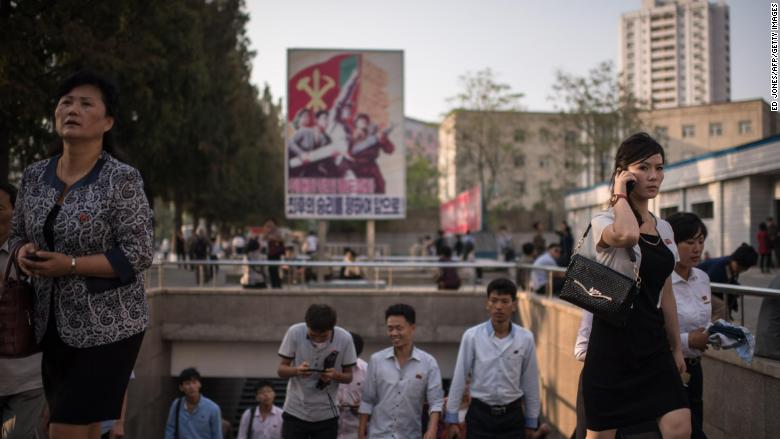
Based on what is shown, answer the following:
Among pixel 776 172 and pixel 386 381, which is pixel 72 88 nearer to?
pixel 386 381

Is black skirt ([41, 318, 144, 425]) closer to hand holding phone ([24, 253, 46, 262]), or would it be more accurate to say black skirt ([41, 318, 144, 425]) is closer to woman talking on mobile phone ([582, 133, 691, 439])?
hand holding phone ([24, 253, 46, 262])

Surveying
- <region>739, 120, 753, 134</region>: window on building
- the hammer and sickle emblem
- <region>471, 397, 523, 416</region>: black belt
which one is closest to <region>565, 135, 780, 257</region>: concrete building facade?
the hammer and sickle emblem

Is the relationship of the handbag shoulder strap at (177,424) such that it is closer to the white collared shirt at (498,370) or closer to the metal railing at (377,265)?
the white collared shirt at (498,370)

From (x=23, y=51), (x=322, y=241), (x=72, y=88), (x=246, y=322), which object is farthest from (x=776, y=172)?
(x=72, y=88)

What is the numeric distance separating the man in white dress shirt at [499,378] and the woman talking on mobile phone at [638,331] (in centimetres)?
245

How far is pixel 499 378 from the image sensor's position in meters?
6.36

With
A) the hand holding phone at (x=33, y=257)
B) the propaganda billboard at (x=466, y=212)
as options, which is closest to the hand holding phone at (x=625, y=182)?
the hand holding phone at (x=33, y=257)

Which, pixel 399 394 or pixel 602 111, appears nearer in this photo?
pixel 399 394

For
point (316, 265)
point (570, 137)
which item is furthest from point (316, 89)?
point (570, 137)

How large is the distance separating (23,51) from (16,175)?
353 inches

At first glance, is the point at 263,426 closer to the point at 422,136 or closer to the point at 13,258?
the point at 13,258

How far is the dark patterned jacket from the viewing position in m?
2.96

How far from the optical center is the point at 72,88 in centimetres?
320

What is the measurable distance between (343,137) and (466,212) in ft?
20.6
